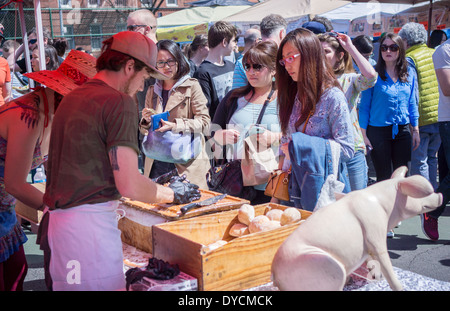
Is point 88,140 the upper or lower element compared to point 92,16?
lower

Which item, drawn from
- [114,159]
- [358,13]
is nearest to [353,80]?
[114,159]

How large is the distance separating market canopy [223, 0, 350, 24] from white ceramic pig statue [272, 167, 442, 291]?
796cm

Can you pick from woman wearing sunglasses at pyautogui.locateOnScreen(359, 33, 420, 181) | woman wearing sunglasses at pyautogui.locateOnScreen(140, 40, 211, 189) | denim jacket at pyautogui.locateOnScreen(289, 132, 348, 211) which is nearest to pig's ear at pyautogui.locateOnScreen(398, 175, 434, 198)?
denim jacket at pyautogui.locateOnScreen(289, 132, 348, 211)

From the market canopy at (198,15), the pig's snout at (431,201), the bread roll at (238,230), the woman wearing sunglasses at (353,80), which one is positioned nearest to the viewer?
the pig's snout at (431,201)

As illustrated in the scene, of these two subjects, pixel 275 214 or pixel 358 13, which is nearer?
pixel 275 214

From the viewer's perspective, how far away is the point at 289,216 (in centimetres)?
194

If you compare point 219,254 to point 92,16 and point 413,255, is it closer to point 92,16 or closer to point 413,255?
point 413,255

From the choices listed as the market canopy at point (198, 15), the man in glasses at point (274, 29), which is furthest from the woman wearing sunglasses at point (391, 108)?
the market canopy at point (198, 15)

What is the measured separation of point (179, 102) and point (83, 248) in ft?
7.12

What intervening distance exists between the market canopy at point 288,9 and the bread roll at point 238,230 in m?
7.57

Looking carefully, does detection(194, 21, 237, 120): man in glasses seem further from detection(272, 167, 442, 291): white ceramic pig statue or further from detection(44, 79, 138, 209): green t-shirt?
detection(272, 167, 442, 291): white ceramic pig statue

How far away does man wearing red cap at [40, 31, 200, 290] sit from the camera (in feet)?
5.16

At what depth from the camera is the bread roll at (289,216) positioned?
193cm

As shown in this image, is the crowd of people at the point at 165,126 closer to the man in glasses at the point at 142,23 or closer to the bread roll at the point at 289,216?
the man in glasses at the point at 142,23
